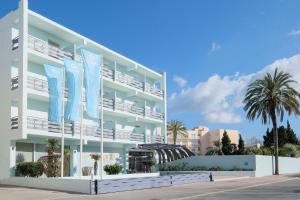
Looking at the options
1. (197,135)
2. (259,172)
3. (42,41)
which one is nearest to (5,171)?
(42,41)

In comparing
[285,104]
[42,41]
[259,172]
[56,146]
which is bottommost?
Answer: [259,172]

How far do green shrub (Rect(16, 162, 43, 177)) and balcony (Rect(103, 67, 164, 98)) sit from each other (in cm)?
1429

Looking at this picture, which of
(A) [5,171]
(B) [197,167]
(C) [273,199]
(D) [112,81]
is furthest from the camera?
(B) [197,167]

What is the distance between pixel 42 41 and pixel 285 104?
92.9ft

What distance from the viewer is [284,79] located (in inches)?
2008

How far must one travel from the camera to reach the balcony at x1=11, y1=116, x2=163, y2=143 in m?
34.6

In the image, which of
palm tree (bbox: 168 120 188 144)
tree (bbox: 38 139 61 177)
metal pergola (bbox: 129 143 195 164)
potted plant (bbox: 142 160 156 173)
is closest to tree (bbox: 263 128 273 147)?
palm tree (bbox: 168 120 188 144)

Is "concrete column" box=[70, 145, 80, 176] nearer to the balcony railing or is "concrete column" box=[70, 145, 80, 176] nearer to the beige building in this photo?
the balcony railing

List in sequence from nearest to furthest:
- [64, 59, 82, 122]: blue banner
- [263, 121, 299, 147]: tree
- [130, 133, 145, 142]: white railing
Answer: [64, 59, 82, 122]: blue banner, [130, 133, 145, 142]: white railing, [263, 121, 299, 147]: tree

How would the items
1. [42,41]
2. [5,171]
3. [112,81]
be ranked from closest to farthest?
[5,171], [42,41], [112,81]

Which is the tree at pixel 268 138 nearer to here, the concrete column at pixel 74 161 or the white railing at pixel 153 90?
the white railing at pixel 153 90

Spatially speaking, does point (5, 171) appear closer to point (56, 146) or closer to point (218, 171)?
point (56, 146)

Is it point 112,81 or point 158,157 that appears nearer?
point 112,81

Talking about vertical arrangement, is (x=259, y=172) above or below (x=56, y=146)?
below
